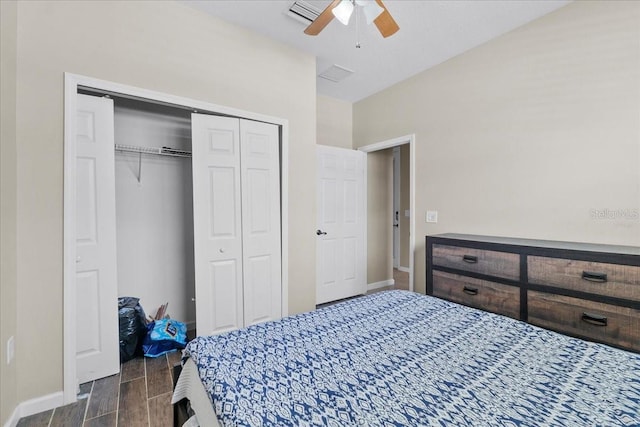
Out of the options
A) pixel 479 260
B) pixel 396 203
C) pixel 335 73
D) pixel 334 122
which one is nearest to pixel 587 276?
pixel 479 260

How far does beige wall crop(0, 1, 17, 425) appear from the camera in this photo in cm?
155

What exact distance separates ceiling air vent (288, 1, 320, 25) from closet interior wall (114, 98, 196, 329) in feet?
4.62

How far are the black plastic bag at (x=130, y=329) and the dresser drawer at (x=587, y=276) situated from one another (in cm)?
309

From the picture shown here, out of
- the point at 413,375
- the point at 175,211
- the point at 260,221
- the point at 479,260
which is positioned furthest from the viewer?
the point at 175,211

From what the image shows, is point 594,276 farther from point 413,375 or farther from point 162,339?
point 162,339

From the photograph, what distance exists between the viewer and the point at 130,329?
7.66ft

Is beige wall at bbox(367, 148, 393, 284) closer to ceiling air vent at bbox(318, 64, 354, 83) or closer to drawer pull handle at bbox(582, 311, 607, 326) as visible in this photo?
ceiling air vent at bbox(318, 64, 354, 83)

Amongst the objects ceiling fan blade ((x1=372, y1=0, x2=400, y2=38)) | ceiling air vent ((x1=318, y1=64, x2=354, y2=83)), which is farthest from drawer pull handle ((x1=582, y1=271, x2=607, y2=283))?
ceiling air vent ((x1=318, y1=64, x2=354, y2=83))

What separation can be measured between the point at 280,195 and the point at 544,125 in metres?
2.39

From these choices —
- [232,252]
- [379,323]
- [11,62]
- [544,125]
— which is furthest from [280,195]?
[544,125]

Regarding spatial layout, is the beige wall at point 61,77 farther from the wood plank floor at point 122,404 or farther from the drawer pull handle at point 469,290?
the drawer pull handle at point 469,290

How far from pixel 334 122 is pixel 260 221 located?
81.3 inches

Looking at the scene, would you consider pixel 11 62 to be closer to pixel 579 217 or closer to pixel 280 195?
pixel 280 195

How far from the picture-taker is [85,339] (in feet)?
6.64
